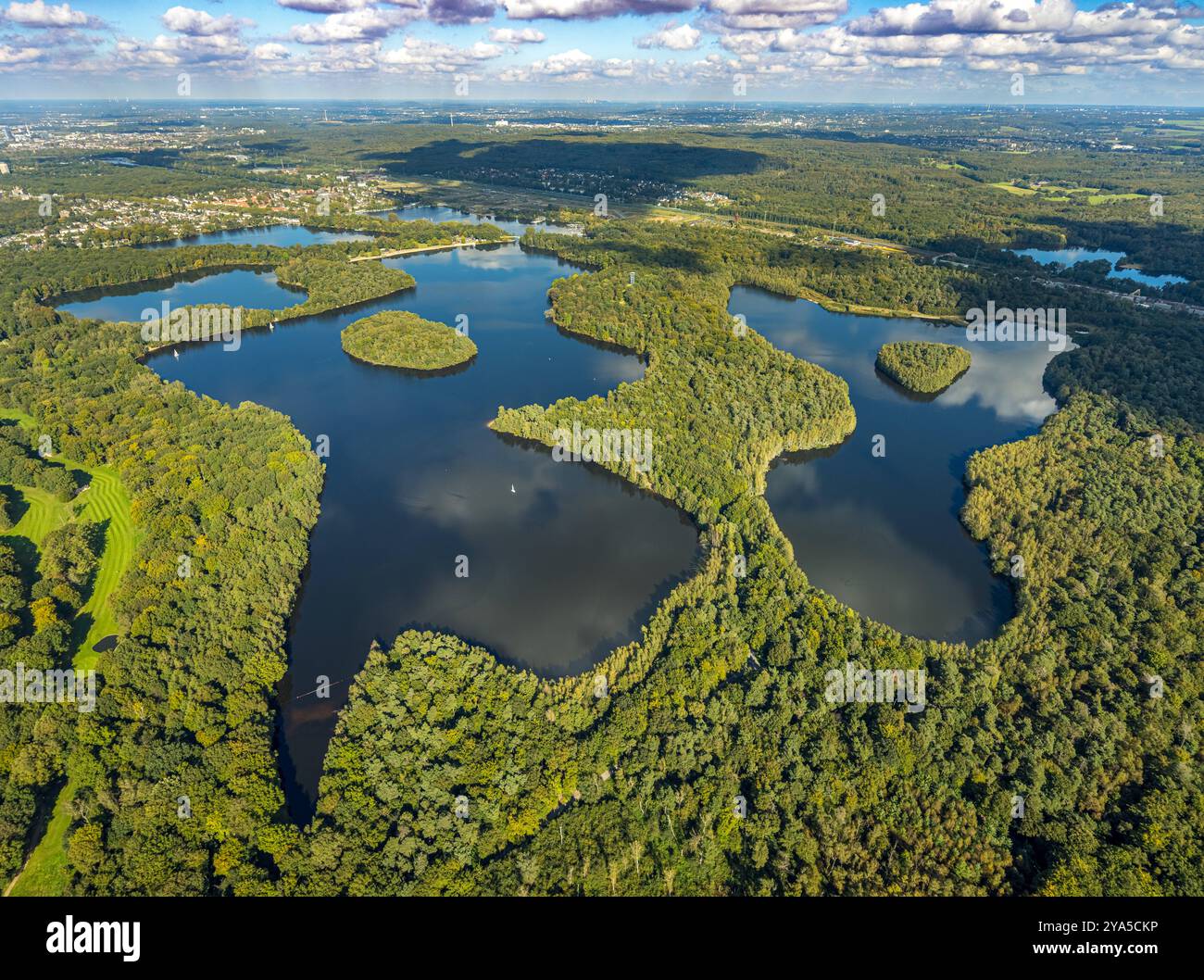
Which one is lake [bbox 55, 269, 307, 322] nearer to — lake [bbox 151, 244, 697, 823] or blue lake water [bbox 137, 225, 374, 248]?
lake [bbox 151, 244, 697, 823]

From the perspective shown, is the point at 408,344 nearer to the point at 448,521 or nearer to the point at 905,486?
the point at 448,521

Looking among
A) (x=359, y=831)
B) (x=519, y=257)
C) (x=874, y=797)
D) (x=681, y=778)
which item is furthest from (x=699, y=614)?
(x=519, y=257)

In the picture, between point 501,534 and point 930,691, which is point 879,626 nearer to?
point 930,691

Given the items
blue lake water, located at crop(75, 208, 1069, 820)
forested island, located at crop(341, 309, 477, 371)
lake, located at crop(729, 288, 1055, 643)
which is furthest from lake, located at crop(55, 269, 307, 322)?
lake, located at crop(729, 288, 1055, 643)

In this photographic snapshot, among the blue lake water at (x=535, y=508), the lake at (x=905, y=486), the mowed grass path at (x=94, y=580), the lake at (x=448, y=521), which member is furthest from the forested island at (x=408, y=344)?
the lake at (x=905, y=486)

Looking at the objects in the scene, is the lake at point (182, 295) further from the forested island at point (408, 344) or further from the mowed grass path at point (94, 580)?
the mowed grass path at point (94, 580)

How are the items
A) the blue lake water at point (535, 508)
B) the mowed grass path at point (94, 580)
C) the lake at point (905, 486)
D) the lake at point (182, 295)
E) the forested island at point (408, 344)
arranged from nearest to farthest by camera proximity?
the mowed grass path at point (94, 580), the blue lake water at point (535, 508), the lake at point (905, 486), the forested island at point (408, 344), the lake at point (182, 295)
